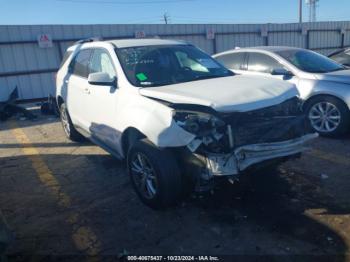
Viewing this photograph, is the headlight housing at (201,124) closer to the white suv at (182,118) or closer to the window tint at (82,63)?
the white suv at (182,118)

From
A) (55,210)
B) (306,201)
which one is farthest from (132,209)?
(306,201)

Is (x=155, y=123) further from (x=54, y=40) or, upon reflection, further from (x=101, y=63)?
(x=54, y=40)

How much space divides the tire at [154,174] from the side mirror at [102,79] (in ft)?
3.26

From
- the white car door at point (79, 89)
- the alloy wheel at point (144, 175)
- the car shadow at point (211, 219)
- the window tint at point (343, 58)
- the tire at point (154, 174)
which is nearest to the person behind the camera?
the car shadow at point (211, 219)

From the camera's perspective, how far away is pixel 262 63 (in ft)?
22.4

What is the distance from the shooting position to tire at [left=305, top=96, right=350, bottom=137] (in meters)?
5.63

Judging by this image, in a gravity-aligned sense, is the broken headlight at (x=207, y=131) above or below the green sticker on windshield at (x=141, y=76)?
below

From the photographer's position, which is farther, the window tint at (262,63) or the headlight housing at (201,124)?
the window tint at (262,63)

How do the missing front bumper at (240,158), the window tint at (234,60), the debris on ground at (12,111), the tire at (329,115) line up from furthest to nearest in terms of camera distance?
the debris on ground at (12,111) → the window tint at (234,60) → the tire at (329,115) → the missing front bumper at (240,158)

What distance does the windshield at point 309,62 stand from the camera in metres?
6.30

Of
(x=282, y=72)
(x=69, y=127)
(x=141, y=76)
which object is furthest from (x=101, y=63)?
(x=282, y=72)

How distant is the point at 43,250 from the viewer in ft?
10.4

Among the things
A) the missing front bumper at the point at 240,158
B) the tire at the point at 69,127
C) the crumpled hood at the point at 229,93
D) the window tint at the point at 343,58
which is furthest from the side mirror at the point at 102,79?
the window tint at the point at 343,58

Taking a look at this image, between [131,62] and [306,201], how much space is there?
2.74m
